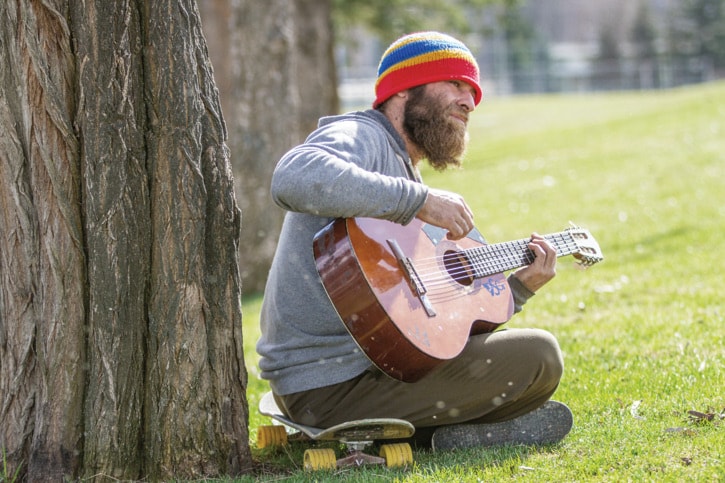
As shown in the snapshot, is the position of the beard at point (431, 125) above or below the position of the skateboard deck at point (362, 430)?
above

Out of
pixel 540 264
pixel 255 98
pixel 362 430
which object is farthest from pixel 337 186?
pixel 255 98

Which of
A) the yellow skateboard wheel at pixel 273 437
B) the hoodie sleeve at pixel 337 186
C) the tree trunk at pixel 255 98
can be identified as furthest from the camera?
the tree trunk at pixel 255 98

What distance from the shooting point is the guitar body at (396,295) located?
144 inches

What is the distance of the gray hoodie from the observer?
365 centimetres

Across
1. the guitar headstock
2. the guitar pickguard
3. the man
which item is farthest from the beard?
the guitar headstock

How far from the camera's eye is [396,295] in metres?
3.70

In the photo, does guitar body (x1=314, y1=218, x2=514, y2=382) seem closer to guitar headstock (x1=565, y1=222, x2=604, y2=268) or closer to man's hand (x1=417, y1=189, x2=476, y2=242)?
man's hand (x1=417, y1=189, x2=476, y2=242)

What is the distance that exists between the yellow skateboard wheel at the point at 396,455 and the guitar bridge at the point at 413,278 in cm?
54

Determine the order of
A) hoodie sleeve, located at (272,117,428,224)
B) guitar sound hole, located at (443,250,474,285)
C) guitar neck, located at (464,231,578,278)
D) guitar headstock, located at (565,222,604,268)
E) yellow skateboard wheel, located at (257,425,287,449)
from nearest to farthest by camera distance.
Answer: hoodie sleeve, located at (272,117,428,224)
guitar sound hole, located at (443,250,474,285)
guitar neck, located at (464,231,578,278)
yellow skateboard wheel, located at (257,425,287,449)
guitar headstock, located at (565,222,604,268)

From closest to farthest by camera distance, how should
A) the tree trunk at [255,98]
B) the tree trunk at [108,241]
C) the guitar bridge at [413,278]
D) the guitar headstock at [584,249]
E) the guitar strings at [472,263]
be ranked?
the tree trunk at [108,241] → the guitar bridge at [413,278] → the guitar strings at [472,263] → the guitar headstock at [584,249] → the tree trunk at [255,98]

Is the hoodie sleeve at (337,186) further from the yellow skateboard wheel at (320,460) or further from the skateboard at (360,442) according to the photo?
the yellow skateboard wheel at (320,460)

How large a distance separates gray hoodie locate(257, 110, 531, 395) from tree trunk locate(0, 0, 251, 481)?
A: 13.5 inches

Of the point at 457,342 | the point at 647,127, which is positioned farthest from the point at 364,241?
the point at 647,127

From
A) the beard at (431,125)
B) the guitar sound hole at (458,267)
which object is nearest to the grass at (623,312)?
the guitar sound hole at (458,267)
